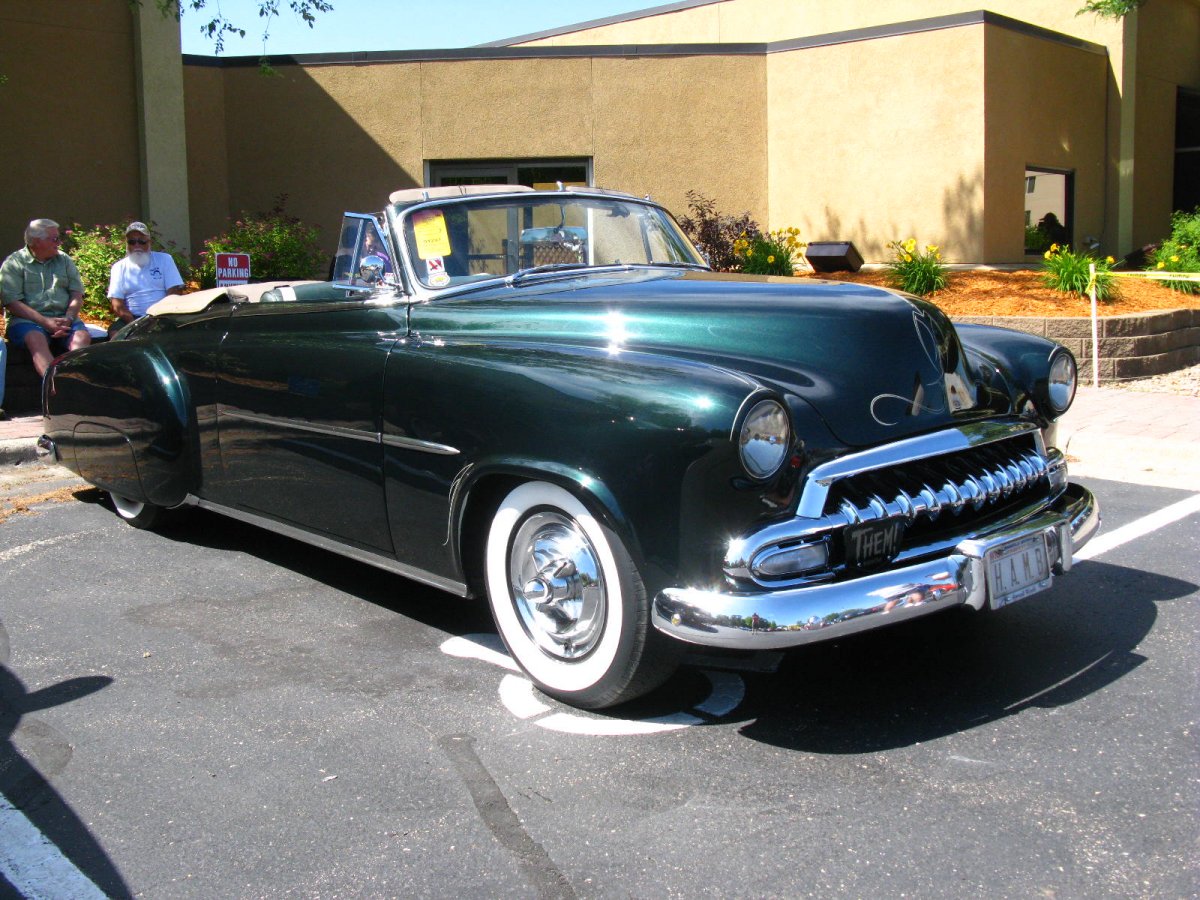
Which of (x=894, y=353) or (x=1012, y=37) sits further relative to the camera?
Result: (x=1012, y=37)

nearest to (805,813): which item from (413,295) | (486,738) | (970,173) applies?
(486,738)

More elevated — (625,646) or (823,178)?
(823,178)

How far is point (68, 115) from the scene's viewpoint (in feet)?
40.9

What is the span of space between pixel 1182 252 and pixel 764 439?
14.0m

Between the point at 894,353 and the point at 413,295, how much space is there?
1.71 meters

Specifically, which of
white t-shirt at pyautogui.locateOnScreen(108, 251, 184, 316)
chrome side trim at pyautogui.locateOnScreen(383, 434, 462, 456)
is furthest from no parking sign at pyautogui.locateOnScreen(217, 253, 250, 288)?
chrome side trim at pyautogui.locateOnScreen(383, 434, 462, 456)

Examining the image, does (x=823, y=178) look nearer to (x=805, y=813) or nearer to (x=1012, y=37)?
(x=1012, y=37)

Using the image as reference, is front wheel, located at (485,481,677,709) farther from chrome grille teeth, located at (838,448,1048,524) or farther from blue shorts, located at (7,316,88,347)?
blue shorts, located at (7,316,88,347)

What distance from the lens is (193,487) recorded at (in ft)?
16.3

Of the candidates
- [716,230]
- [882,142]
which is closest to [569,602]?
[716,230]

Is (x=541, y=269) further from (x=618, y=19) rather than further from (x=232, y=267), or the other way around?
(x=618, y=19)

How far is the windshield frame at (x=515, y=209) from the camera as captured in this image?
417cm

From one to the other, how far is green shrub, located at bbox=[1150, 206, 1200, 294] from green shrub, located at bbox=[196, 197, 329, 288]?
9864 mm

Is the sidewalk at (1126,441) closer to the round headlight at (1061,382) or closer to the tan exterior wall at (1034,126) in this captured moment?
the round headlight at (1061,382)
